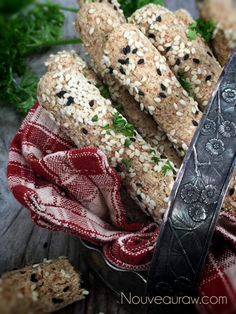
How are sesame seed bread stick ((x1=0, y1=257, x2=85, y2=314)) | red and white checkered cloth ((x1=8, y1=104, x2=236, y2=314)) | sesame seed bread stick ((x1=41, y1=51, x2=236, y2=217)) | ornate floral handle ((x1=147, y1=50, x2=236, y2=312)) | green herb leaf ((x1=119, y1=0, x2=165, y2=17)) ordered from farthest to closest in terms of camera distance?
green herb leaf ((x1=119, y1=0, x2=165, y2=17))
sesame seed bread stick ((x1=41, y1=51, x2=236, y2=217))
sesame seed bread stick ((x1=0, y1=257, x2=85, y2=314))
red and white checkered cloth ((x1=8, y1=104, x2=236, y2=314))
ornate floral handle ((x1=147, y1=50, x2=236, y2=312))

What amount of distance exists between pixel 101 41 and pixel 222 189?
581mm

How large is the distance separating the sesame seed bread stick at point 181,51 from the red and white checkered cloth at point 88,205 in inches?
14.6

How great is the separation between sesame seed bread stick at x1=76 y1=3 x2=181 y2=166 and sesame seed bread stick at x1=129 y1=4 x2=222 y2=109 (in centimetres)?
10

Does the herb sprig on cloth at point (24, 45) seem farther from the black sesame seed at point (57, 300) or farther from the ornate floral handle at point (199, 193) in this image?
the ornate floral handle at point (199, 193)

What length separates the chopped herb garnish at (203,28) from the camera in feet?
5.09

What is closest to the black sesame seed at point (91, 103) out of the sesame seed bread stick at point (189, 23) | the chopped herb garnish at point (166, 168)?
the chopped herb garnish at point (166, 168)

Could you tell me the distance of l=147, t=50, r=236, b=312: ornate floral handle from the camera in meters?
1.13

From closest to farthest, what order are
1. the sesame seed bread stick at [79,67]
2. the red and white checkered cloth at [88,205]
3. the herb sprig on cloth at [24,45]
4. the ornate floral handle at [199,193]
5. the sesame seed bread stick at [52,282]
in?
the ornate floral handle at [199,193] < the red and white checkered cloth at [88,205] < the sesame seed bread stick at [52,282] < the sesame seed bread stick at [79,67] < the herb sprig on cloth at [24,45]

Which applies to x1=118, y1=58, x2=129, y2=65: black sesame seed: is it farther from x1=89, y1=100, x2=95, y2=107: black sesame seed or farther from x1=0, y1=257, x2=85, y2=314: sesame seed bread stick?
x1=0, y1=257, x2=85, y2=314: sesame seed bread stick

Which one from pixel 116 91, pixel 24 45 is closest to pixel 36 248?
pixel 116 91

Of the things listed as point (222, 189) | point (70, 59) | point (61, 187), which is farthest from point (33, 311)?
point (70, 59)

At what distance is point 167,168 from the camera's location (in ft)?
4.53

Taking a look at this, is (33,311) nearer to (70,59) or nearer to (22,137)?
(22,137)

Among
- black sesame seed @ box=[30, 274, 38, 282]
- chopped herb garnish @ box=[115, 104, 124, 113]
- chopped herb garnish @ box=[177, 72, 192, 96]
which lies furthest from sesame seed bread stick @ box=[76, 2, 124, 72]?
black sesame seed @ box=[30, 274, 38, 282]
